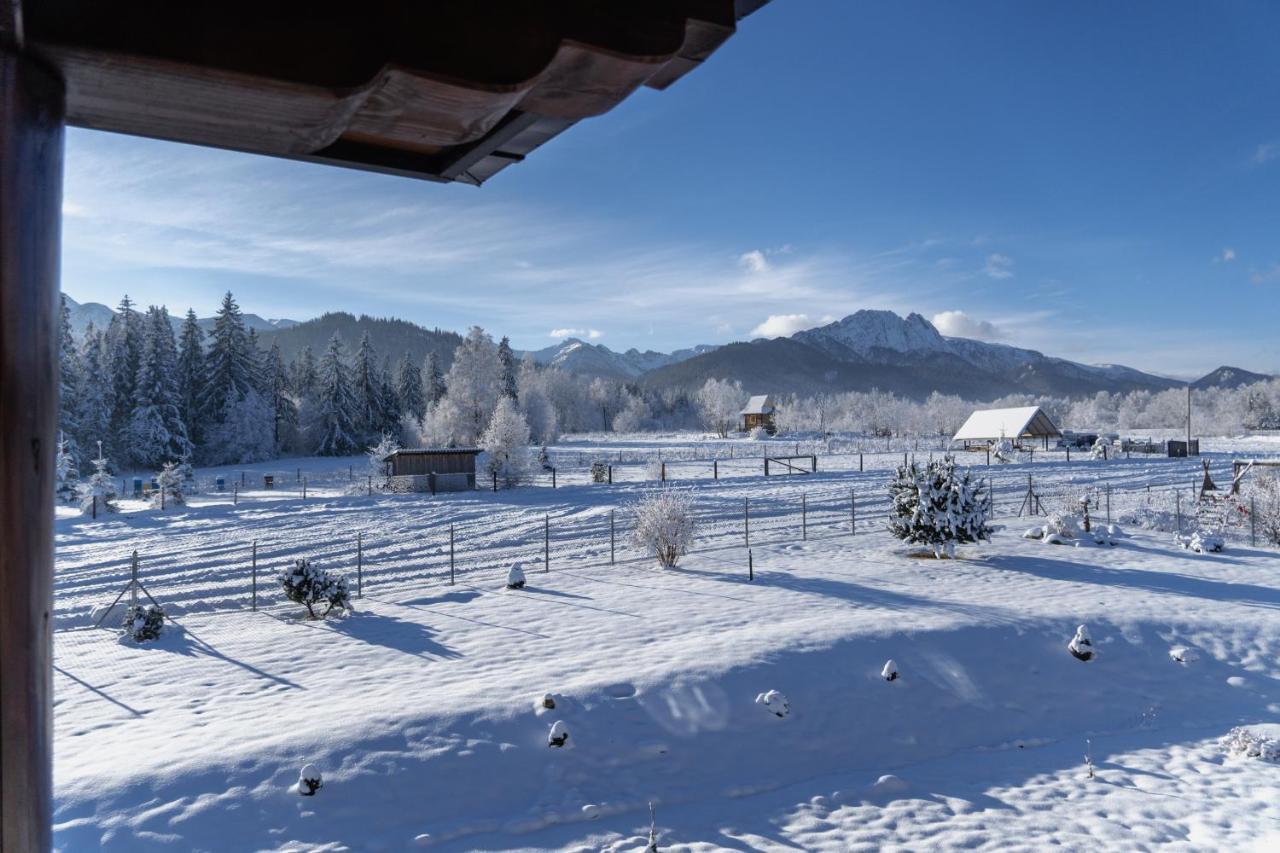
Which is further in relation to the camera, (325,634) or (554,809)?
(325,634)

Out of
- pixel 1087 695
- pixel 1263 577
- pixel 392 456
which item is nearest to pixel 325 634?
pixel 1087 695

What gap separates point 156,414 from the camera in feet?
182

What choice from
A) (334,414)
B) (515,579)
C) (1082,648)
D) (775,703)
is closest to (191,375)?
(334,414)

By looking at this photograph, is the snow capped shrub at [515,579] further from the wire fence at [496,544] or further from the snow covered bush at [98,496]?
the snow covered bush at [98,496]

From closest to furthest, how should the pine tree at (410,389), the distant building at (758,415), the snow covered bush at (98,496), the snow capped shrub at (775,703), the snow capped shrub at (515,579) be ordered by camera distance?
the snow capped shrub at (775,703), the snow capped shrub at (515,579), the snow covered bush at (98,496), the pine tree at (410,389), the distant building at (758,415)

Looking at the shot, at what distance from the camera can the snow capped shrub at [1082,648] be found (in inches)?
472

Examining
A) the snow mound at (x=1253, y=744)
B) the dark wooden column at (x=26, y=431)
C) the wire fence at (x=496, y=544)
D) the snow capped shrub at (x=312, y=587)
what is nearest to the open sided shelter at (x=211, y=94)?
the dark wooden column at (x=26, y=431)

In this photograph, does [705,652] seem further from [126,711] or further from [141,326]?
[141,326]

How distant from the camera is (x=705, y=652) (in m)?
11.1

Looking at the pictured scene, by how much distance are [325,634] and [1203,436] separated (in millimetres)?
111275

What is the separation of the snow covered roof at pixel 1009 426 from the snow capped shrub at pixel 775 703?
6059cm

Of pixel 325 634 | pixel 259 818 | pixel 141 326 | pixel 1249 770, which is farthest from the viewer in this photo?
pixel 141 326

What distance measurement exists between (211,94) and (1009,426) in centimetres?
7048

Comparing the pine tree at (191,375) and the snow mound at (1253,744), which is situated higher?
the pine tree at (191,375)
